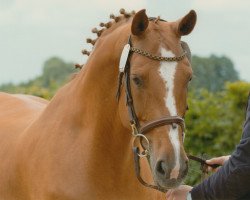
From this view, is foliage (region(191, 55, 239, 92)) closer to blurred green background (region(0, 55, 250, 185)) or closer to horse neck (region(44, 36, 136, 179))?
blurred green background (region(0, 55, 250, 185))

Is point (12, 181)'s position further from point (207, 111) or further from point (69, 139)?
point (207, 111)

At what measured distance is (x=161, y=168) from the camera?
4.34m

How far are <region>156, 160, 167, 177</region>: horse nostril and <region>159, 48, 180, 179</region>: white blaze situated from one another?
5 centimetres

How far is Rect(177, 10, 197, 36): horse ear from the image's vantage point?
484cm

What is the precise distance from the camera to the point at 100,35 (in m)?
5.36

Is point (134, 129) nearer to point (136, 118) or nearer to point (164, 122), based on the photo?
point (136, 118)

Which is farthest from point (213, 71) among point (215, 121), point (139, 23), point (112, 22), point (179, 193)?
point (179, 193)

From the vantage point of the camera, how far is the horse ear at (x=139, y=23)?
4691 mm

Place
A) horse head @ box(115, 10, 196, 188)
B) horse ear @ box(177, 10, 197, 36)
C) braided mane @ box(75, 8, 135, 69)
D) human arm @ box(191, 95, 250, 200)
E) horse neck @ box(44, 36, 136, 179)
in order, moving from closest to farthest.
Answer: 1. human arm @ box(191, 95, 250, 200)
2. horse head @ box(115, 10, 196, 188)
3. horse ear @ box(177, 10, 197, 36)
4. horse neck @ box(44, 36, 136, 179)
5. braided mane @ box(75, 8, 135, 69)

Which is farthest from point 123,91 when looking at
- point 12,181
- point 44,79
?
point 44,79

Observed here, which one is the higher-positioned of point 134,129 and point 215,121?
point 134,129

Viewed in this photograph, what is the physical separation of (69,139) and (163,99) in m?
1.02

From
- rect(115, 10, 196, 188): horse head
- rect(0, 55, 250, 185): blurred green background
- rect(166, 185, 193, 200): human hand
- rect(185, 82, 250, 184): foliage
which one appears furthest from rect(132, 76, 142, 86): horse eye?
rect(185, 82, 250, 184): foliage

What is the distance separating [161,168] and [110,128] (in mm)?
824
